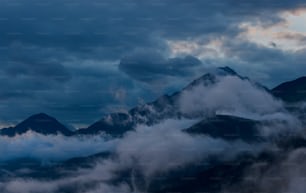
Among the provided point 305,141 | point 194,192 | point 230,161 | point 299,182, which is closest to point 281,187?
point 299,182

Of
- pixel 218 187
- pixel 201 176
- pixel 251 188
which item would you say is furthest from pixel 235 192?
pixel 201 176

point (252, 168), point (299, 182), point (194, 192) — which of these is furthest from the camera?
point (194, 192)

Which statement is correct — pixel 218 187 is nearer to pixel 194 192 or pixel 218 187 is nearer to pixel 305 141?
pixel 194 192

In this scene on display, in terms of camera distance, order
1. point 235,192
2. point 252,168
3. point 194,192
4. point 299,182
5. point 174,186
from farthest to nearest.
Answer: point 174,186
point 194,192
point 252,168
point 235,192
point 299,182

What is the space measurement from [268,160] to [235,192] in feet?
58.1

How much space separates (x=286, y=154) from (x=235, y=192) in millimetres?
18823

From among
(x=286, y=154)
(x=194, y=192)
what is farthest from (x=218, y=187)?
(x=286, y=154)

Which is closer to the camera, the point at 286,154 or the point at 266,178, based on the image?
the point at 266,178

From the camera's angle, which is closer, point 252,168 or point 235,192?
point 235,192

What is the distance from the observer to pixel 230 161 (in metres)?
200

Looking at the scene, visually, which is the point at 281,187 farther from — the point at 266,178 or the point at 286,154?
the point at 286,154

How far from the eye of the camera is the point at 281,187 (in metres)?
144

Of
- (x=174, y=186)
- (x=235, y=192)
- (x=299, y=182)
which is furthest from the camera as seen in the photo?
(x=174, y=186)

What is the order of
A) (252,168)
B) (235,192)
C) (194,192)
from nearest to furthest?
(235,192), (252,168), (194,192)
